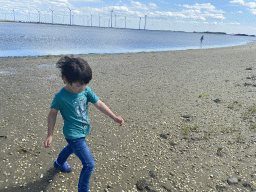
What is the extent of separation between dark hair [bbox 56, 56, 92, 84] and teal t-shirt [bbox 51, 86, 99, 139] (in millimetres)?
329

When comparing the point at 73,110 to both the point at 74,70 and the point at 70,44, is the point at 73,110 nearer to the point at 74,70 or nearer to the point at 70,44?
the point at 74,70

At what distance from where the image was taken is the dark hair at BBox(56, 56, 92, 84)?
9.46 ft

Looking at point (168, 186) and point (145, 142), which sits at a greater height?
point (145, 142)

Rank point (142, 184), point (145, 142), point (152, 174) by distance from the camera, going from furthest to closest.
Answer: point (145, 142)
point (152, 174)
point (142, 184)

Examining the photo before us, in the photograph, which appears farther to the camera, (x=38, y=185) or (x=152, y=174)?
(x=152, y=174)

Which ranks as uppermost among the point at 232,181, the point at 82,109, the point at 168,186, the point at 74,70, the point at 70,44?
the point at 70,44

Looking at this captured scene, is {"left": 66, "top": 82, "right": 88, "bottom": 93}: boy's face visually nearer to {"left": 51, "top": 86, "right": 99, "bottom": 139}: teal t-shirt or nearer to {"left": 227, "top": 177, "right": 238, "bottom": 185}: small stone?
{"left": 51, "top": 86, "right": 99, "bottom": 139}: teal t-shirt

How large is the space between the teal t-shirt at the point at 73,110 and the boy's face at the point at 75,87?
8 cm

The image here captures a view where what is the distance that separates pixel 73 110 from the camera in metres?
3.22

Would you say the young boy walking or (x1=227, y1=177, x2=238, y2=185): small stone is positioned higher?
the young boy walking

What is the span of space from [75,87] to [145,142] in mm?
3592

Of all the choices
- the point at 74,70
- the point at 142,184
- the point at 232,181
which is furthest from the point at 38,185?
the point at 232,181

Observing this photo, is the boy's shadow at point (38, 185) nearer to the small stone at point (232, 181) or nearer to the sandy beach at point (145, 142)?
the sandy beach at point (145, 142)

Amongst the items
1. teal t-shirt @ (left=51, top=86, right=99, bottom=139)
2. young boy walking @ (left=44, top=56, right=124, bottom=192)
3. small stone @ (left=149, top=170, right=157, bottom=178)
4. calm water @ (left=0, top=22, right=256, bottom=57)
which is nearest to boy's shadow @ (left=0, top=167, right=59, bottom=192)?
young boy walking @ (left=44, top=56, right=124, bottom=192)
